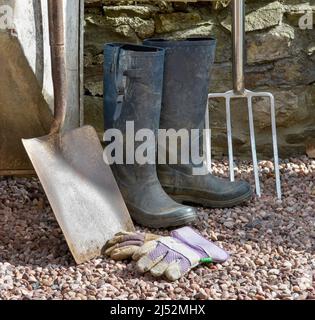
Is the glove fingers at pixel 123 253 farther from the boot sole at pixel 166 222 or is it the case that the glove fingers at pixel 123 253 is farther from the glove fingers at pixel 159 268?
the boot sole at pixel 166 222

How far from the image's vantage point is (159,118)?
Result: 2.87m

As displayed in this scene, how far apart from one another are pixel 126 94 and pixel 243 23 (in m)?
A: 0.69

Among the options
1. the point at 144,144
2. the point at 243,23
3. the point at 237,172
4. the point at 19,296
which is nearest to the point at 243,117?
the point at 237,172

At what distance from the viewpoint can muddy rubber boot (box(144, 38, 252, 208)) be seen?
2865 mm

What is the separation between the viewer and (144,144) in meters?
2.77

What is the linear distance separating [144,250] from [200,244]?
20 cm

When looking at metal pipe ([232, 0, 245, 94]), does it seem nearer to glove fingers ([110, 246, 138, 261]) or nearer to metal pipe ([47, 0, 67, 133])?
metal pipe ([47, 0, 67, 133])

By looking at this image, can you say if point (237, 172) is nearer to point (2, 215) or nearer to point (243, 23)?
point (243, 23)

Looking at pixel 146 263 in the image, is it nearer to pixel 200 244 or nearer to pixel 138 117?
pixel 200 244

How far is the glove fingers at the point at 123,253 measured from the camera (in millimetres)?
2486

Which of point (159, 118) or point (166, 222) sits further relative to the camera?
point (159, 118)

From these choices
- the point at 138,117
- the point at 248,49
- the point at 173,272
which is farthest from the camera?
the point at 248,49

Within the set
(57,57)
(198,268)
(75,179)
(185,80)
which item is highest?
(57,57)

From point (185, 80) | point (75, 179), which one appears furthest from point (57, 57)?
point (185, 80)
